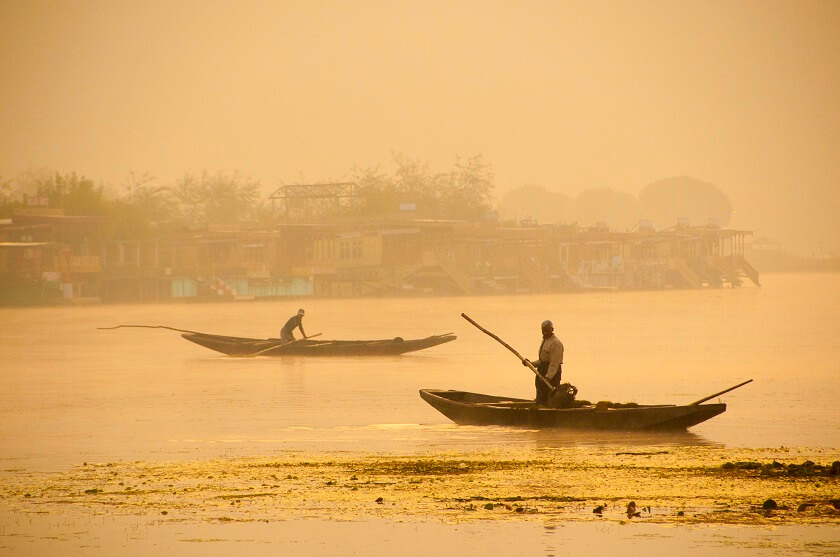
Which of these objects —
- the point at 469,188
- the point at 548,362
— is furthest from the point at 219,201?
the point at 548,362

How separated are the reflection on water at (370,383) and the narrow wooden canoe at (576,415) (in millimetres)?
165

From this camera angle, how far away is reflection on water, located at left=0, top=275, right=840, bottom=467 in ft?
53.6

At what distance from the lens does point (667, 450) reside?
48.4 feet

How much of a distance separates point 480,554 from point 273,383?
16088mm

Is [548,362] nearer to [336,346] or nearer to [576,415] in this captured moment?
[576,415]

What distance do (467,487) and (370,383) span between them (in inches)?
508

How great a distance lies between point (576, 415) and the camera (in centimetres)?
1605

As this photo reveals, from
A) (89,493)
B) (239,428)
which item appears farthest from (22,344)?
(89,493)

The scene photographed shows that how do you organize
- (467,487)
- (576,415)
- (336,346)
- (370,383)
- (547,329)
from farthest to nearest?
(336,346), (370,383), (547,329), (576,415), (467,487)

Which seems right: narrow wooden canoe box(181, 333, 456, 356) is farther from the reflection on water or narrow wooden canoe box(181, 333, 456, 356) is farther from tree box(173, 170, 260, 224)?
tree box(173, 170, 260, 224)

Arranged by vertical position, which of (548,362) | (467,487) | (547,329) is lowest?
(467,487)

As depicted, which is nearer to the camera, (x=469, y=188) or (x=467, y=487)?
(x=467, y=487)

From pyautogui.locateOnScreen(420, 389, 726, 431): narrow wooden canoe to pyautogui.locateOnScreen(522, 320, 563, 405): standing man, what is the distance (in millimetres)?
263

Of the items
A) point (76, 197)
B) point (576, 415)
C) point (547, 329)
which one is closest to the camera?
point (576, 415)
